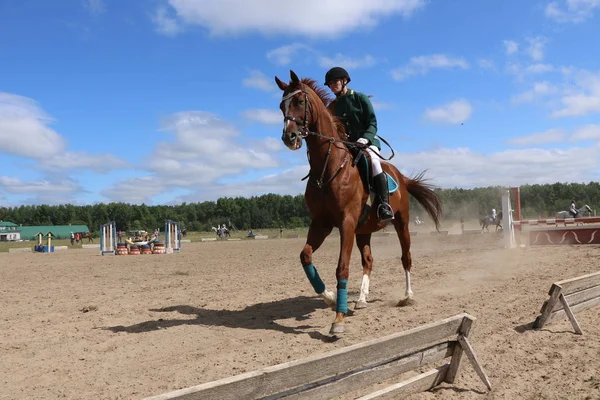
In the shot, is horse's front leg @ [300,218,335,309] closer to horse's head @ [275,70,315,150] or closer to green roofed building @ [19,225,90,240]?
horse's head @ [275,70,315,150]

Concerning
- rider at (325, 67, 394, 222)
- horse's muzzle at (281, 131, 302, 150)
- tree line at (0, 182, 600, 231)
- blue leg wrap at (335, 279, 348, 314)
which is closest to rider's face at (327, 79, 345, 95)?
rider at (325, 67, 394, 222)

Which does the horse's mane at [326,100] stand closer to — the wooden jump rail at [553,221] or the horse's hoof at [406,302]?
the horse's hoof at [406,302]

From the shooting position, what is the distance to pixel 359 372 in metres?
3.44

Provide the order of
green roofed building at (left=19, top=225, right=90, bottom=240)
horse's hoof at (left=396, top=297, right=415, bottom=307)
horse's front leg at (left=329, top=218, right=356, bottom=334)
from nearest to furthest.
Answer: horse's front leg at (left=329, top=218, right=356, bottom=334) < horse's hoof at (left=396, top=297, right=415, bottom=307) < green roofed building at (left=19, top=225, right=90, bottom=240)

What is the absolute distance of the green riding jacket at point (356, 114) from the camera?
6773mm

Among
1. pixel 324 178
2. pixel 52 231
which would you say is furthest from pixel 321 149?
pixel 52 231

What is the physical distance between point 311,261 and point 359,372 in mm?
2739

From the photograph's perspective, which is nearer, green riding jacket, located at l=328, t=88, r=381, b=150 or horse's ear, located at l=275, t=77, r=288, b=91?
horse's ear, located at l=275, t=77, r=288, b=91

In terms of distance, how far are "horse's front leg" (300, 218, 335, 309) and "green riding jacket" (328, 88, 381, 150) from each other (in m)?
1.51

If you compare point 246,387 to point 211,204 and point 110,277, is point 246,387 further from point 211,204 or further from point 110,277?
point 211,204

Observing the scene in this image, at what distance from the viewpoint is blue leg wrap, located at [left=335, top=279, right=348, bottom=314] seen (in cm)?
553

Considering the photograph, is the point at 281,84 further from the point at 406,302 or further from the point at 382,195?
the point at 406,302

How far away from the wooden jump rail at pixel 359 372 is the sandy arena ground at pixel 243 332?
0.25 meters

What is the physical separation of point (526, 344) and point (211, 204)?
415ft
